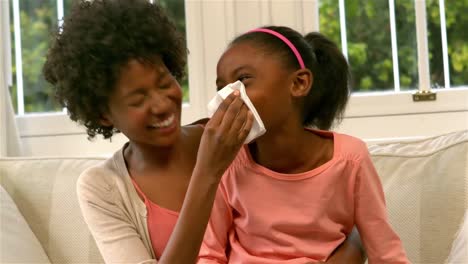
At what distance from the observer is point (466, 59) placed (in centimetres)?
245

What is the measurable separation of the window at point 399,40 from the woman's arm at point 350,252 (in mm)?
1083

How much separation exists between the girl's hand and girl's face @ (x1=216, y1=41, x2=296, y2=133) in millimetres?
78

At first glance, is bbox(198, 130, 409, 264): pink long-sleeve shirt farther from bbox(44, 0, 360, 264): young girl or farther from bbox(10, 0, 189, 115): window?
bbox(10, 0, 189, 115): window

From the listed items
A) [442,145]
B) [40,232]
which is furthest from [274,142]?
[40,232]

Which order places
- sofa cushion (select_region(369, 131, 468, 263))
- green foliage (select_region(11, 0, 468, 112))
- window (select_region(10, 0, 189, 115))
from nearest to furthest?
sofa cushion (select_region(369, 131, 468, 263))
green foliage (select_region(11, 0, 468, 112))
window (select_region(10, 0, 189, 115))

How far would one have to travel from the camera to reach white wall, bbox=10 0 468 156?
235 centimetres

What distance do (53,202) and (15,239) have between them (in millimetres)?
179

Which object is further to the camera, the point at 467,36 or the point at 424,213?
the point at 467,36

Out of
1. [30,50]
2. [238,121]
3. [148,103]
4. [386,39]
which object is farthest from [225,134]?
[30,50]

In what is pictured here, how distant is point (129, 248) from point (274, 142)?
371 mm

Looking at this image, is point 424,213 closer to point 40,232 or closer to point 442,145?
point 442,145

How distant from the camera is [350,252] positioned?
143cm

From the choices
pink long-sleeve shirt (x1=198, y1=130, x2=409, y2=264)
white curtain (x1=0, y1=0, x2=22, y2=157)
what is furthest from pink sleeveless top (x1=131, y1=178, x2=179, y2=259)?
white curtain (x1=0, y1=0, x2=22, y2=157)

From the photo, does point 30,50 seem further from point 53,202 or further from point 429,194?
point 429,194
